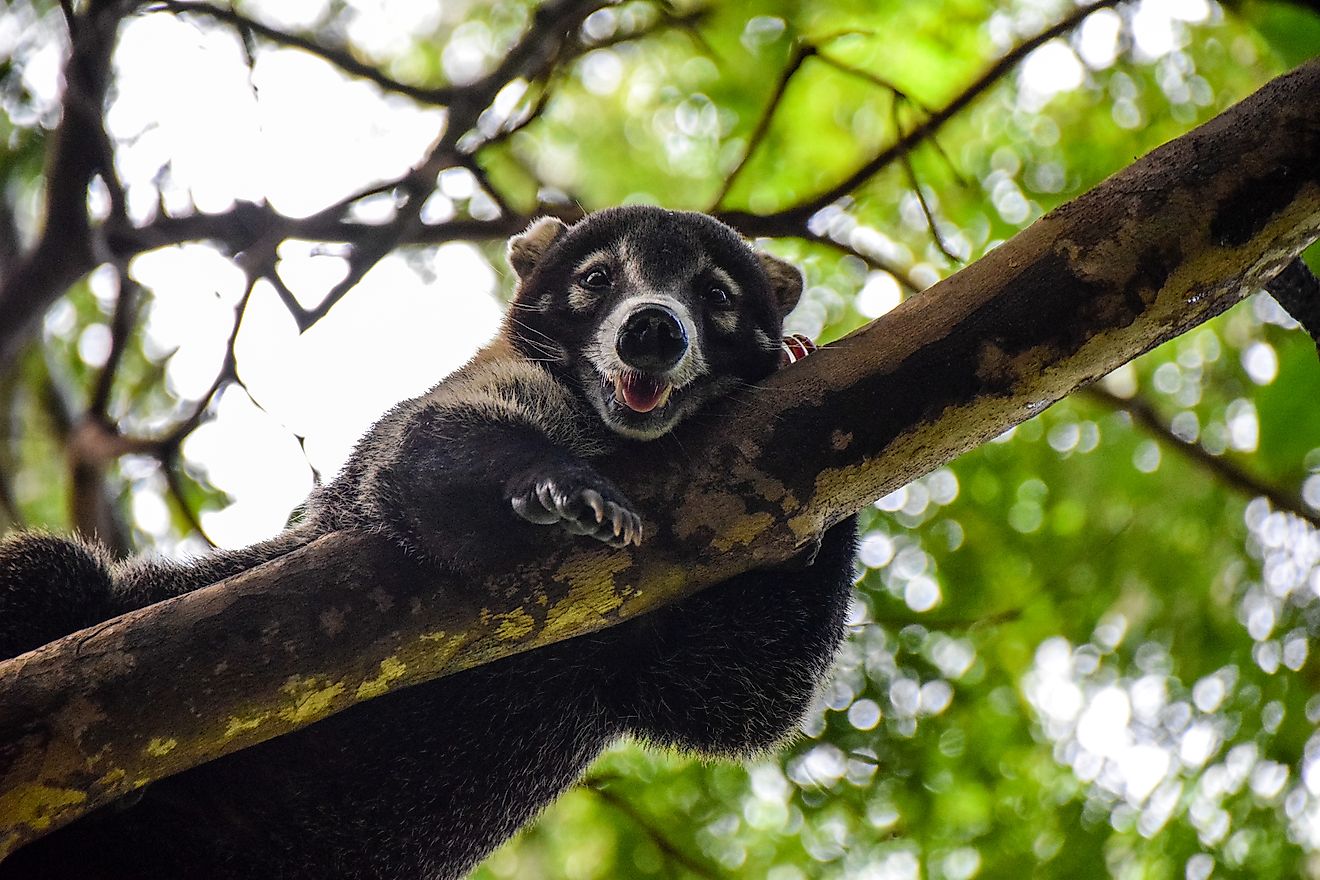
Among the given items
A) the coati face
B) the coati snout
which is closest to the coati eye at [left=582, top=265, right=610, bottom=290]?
the coati face

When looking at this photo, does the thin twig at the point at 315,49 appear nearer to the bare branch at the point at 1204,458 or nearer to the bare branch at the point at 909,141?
the bare branch at the point at 909,141

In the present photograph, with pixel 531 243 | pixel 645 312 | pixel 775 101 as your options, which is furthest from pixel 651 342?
pixel 775 101

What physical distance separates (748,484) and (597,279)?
208 centimetres

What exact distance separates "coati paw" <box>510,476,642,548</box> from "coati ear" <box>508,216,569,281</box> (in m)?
2.90

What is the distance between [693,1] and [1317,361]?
17.7 feet

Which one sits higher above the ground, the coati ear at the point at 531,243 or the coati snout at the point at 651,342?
the coati snout at the point at 651,342

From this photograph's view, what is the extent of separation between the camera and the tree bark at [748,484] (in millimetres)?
3934

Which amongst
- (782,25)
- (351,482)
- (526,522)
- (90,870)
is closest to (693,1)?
(782,25)

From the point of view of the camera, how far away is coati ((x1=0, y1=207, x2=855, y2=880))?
16.0ft

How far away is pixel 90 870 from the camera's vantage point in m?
4.85

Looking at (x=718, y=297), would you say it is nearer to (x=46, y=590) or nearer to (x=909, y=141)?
(x=909, y=141)

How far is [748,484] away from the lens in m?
4.36

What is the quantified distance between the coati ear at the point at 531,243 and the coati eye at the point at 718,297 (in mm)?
1204

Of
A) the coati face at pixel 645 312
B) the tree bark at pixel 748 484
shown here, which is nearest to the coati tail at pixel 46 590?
the tree bark at pixel 748 484
